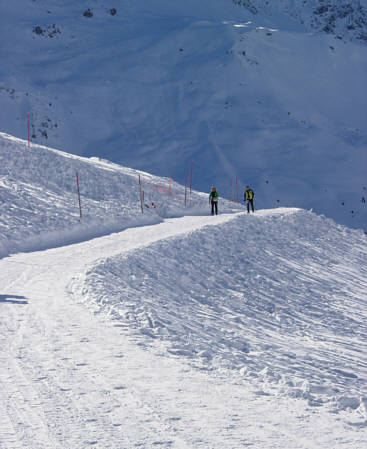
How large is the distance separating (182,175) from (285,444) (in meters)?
38.7

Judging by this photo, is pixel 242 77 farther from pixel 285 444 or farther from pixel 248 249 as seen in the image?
pixel 285 444

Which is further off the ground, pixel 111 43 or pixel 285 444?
pixel 111 43

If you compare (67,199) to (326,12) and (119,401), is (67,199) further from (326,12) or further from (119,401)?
(326,12)

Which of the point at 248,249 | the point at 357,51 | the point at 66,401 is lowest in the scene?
the point at 248,249

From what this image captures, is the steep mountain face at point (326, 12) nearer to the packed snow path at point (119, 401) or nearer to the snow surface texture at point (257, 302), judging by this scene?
the snow surface texture at point (257, 302)

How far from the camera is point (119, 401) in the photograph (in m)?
6.77

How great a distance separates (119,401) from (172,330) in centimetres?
351

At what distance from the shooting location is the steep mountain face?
211 feet

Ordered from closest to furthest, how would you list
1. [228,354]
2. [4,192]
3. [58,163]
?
[228,354] < [4,192] < [58,163]

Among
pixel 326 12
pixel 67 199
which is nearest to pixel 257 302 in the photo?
pixel 67 199

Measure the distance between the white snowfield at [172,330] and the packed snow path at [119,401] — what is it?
2 cm

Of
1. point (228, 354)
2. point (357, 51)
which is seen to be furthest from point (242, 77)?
point (228, 354)

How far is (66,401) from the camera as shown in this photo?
21.9 feet

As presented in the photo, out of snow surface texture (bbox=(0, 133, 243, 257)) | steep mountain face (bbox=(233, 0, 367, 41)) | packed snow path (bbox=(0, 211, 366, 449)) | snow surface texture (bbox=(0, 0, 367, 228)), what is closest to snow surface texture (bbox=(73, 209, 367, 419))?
packed snow path (bbox=(0, 211, 366, 449))
